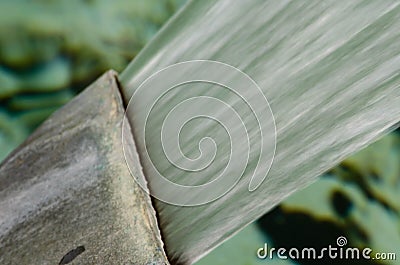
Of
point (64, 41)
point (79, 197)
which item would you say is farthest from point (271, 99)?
point (64, 41)

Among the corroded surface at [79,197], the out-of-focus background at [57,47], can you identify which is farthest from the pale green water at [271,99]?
the out-of-focus background at [57,47]

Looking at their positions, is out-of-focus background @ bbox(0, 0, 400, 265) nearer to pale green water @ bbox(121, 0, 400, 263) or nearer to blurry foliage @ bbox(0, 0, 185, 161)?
blurry foliage @ bbox(0, 0, 185, 161)

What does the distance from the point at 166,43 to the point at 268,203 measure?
278 mm

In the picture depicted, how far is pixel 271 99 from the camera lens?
68 centimetres

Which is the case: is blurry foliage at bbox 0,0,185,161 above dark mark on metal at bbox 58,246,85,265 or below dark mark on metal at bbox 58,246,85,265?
below

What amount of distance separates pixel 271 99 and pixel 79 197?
0.83 feet

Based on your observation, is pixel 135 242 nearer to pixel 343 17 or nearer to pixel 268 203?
pixel 268 203

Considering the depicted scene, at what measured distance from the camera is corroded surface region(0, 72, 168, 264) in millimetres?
633

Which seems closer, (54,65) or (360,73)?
(360,73)

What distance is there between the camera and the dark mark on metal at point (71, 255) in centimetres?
64

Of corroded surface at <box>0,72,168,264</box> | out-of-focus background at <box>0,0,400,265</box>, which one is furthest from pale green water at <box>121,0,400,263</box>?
out-of-focus background at <box>0,0,400,265</box>

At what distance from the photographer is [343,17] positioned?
→ 63 cm

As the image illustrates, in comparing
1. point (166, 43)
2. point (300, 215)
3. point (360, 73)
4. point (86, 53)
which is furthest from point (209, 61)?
point (86, 53)

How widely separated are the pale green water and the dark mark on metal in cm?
10
